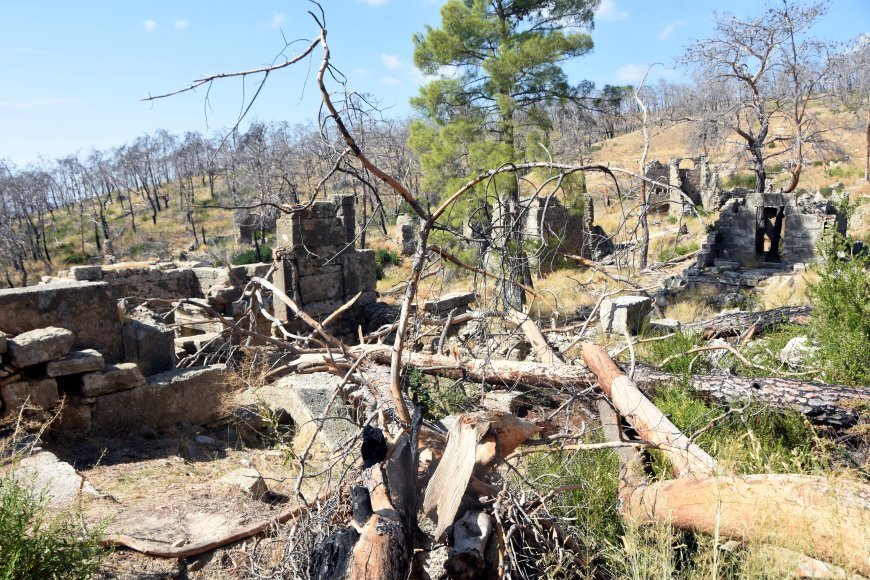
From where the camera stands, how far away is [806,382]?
188 inches

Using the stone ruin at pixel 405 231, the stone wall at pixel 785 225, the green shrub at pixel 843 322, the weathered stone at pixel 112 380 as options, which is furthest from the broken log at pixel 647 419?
the stone ruin at pixel 405 231

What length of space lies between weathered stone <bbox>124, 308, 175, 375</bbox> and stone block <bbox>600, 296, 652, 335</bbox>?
6058mm

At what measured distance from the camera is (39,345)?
5.43m

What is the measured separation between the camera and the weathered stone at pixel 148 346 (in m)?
6.44

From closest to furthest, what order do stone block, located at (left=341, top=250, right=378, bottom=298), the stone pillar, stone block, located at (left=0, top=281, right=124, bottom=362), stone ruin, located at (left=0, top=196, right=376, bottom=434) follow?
stone ruin, located at (left=0, top=196, right=376, bottom=434) → stone block, located at (left=0, top=281, right=124, bottom=362) → stone block, located at (left=341, top=250, right=378, bottom=298) → the stone pillar

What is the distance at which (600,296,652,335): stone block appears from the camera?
9461 millimetres

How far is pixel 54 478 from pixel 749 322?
750 centimetres

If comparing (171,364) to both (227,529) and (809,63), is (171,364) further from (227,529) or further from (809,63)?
(809,63)

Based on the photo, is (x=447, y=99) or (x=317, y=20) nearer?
(x=317, y=20)

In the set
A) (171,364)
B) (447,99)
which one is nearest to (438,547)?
(171,364)

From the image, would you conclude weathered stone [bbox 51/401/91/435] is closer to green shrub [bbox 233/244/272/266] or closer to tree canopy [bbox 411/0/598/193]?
tree canopy [bbox 411/0/598/193]

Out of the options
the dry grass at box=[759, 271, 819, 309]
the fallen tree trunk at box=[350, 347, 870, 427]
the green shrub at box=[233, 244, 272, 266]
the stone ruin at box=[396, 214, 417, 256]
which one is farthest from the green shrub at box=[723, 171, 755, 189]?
the fallen tree trunk at box=[350, 347, 870, 427]

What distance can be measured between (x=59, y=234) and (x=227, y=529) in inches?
1865

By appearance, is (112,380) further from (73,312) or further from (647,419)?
(647,419)
